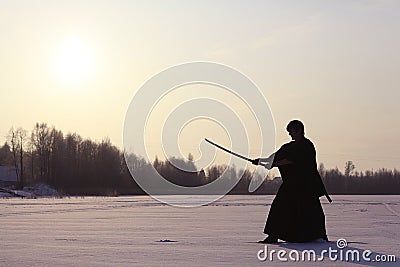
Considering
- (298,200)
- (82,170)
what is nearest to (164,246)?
(298,200)

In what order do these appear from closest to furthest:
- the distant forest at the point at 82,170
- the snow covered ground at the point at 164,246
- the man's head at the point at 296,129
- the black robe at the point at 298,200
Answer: the snow covered ground at the point at 164,246 < the black robe at the point at 298,200 < the man's head at the point at 296,129 < the distant forest at the point at 82,170

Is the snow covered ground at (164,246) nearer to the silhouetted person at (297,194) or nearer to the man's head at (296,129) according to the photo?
the silhouetted person at (297,194)

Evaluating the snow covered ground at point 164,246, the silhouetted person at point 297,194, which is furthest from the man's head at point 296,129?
the snow covered ground at point 164,246

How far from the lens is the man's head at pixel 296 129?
10555 millimetres

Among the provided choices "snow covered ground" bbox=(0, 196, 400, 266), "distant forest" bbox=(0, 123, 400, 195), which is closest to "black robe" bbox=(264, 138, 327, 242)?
"snow covered ground" bbox=(0, 196, 400, 266)

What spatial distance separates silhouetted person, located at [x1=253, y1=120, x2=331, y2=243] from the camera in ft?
34.2

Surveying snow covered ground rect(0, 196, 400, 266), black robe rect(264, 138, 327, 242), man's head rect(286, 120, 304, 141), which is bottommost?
snow covered ground rect(0, 196, 400, 266)

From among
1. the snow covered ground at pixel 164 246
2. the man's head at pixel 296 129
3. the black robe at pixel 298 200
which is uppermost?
the man's head at pixel 296 129

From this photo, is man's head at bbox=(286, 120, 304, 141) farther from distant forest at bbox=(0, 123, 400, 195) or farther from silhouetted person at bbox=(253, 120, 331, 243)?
distant forest at bbox=(0, 123, 400, 195)

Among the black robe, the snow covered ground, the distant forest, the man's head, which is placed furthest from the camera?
the distant forest

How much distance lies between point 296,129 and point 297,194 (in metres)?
1.00

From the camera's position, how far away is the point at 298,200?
10562 mm

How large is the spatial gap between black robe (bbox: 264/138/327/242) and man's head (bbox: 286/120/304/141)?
0.09 meters

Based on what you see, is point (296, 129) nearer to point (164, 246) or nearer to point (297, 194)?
point (297, 194)
